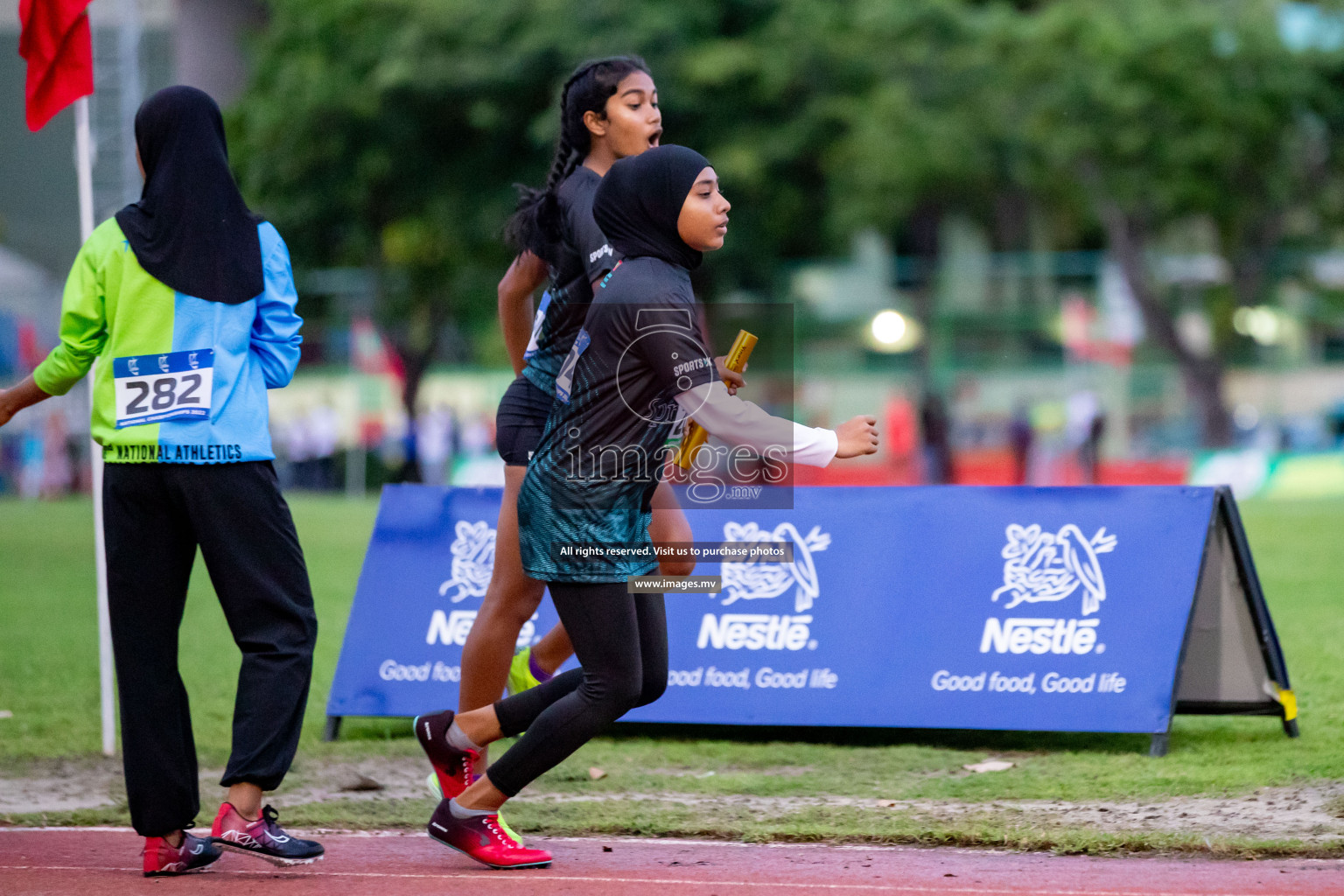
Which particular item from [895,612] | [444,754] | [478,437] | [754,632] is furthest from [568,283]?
[478,437]

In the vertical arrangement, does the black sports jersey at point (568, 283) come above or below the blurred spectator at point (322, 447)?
above

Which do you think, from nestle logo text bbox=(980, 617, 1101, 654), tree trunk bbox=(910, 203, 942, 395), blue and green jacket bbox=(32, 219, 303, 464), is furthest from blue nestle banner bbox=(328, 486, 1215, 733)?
tree trunk bbox=(910, 203, 942, 395)

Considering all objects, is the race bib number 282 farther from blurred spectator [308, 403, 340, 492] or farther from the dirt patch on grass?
blurred spectator [308, 403, 340, 492]

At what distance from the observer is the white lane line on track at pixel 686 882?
167 inches

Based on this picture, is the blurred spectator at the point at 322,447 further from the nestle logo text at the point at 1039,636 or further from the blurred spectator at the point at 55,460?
the nestle logo text at the point at 1039,636

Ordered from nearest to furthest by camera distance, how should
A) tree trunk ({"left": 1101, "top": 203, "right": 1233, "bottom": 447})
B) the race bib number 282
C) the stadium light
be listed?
the race bib number 282
tree trunk ({"left": 1101, "top": 203, "right": 1233, "bottom": 447})
the stadium light

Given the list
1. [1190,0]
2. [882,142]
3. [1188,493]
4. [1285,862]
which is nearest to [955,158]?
[882,142]

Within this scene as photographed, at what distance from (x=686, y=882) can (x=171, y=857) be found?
4.85 ft

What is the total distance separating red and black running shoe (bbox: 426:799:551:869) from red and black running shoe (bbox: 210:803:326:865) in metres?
0.37

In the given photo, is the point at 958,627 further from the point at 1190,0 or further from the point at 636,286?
the point at 1190,0

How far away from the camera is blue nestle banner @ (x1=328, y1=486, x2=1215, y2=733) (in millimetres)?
6227

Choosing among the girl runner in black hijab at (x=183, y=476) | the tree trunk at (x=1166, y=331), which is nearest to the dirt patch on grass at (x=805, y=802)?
the girl runner in black hijab at (x=183, y=476)

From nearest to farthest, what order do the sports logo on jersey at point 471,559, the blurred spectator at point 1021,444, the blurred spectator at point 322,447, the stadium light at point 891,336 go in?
the sports logo on jersey at point 471,559 < the blurred spectator at point 1021,444 < the stadium light at point 891,336 < the blurred spectator at point 322,447

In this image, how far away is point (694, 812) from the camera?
212 inches
